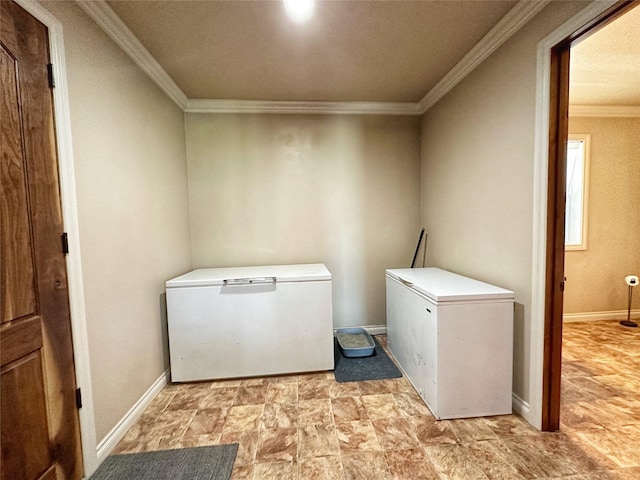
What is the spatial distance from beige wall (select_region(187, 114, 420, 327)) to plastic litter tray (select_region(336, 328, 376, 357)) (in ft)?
0.34

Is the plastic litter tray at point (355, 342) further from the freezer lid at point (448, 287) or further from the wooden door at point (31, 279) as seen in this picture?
the wooden door at point (31, 279)

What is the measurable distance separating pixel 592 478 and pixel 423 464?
779 mm

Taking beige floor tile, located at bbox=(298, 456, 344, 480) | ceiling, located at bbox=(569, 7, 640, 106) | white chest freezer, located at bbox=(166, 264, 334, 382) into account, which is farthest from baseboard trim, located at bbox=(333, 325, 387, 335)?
ceiling, located at bbox=(569, 7, 640, 106)

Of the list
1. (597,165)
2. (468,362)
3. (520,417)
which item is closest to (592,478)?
(520,417)

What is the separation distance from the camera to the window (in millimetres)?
3199

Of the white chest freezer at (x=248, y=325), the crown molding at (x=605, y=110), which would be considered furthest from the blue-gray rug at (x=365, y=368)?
the crown molding at (x=605, y=110)

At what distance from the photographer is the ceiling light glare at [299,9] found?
4.85 ft

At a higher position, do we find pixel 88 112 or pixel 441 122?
pixel 441 122

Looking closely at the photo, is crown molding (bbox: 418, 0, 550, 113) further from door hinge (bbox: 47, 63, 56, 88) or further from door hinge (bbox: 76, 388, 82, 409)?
door hinge (bbox: 76, 388, 82, 409)

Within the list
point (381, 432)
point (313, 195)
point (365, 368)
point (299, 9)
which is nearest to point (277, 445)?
point (381, 432)

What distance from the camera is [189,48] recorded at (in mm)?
1922

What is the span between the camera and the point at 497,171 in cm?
191

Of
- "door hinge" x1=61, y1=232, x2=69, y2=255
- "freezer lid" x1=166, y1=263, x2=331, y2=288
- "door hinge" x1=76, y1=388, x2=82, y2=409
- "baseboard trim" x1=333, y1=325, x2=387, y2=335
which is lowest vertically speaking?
"baseboard trim" x1=333, y1=325, x2=387, y2=335

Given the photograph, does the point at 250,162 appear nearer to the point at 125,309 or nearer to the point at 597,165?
the point at 125,309
